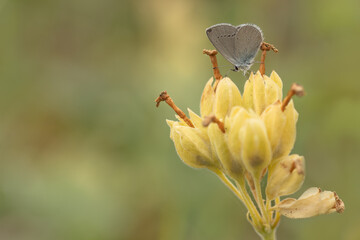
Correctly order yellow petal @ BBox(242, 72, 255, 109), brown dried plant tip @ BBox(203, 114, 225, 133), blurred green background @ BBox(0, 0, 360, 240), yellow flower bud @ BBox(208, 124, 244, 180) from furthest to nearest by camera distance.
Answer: blurred green background @ BBox(0, 0, 360, 240), yellow petal @ BBox(242, 72, 255, 109), yellow flower bud @ BBox(208, 124, 244, 180), brown dried plant tip @ BBox(203, 114, 225, 133)

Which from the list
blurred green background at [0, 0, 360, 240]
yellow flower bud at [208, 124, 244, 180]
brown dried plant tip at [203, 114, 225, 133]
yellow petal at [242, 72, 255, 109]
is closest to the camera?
brown dried plant tip at [203, 114, 225, 133]

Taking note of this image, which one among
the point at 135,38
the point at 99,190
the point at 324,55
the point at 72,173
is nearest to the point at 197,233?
the point at 99,190

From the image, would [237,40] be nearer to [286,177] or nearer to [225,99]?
[225,99]

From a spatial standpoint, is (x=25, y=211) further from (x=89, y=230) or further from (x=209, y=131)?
(x=209, y=131)

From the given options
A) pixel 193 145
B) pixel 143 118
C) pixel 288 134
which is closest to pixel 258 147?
pixel 288 134

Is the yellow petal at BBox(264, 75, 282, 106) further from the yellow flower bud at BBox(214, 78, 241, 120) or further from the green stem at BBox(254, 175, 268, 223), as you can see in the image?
the green stem at BBox(254, 175, 268, 223)

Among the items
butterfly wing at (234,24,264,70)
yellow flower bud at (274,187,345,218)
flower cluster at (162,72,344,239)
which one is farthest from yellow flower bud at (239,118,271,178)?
butterfly wing at (234,24,264,70)
